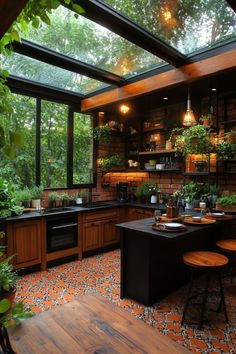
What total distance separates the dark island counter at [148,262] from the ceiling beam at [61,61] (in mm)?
2234

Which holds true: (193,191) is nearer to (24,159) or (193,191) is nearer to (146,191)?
(146,191)

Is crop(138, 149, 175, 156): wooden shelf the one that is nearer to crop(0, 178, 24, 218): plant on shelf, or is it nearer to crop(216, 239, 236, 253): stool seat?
crop(216, 239, 236, 253): stool seat

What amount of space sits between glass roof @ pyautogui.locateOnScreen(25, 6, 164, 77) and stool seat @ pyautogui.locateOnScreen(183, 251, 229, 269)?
99.7 inches

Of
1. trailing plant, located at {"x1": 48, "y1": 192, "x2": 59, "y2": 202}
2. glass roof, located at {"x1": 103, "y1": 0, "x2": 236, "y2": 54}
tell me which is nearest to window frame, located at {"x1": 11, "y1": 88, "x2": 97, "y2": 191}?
trailing plant, located at {"x1": 48, "y1": 192, "x2": 59, "y2": 202}

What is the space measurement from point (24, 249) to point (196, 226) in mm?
2362

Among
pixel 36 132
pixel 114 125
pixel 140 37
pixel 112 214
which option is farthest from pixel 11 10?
pixel 114 125

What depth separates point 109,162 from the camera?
17.1 feet

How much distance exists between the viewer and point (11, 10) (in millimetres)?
661

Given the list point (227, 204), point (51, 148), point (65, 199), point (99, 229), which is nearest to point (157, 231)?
point (227, 204)

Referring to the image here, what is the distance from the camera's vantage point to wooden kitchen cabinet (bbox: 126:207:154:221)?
459 cm

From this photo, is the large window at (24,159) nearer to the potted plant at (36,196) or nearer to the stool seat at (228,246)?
the potted plant at (36,196)

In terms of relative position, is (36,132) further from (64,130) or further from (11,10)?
(11,10)

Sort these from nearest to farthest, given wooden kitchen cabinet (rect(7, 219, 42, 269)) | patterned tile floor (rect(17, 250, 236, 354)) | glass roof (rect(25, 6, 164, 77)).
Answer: patterned tile floor (rect(17, 250, 236, 354))
glass roof (rect(25, 6, 164, 77))
wooden kitchen cabinet (rect(7, 219, 42, 269))

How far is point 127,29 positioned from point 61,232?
9.68ft
